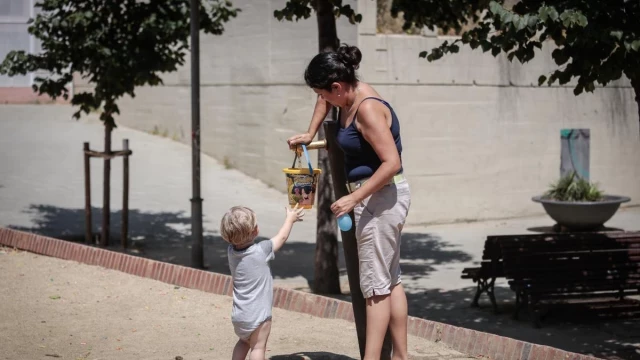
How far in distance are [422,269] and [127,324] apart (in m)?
4.84

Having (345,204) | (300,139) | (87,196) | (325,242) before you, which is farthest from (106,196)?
(345,204)

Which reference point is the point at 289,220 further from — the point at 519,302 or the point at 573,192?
the point at 573,192

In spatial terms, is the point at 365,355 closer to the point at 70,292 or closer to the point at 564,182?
the point at 70,292

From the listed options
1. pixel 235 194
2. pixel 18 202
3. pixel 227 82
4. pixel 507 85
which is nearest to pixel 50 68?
pixel 18 202

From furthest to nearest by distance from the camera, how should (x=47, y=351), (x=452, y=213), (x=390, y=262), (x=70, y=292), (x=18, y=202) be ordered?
1. (x=452, y=213)
2. (x=18, y=202)
3. (x=70, y=292)
4. (x=47, y=351)
5. (x=390, y=262)

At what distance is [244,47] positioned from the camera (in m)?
16.8

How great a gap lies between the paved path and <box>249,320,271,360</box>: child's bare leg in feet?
9.91

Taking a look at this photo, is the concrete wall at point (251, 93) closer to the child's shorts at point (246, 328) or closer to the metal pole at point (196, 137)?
the metal pole at point (196, 137)

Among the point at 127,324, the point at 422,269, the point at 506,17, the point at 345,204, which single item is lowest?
the point at 422,269

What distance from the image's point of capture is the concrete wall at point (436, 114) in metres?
14.8

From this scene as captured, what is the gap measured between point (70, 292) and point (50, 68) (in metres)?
4.06

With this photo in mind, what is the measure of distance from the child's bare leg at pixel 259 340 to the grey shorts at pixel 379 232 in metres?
0.62

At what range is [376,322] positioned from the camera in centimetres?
484

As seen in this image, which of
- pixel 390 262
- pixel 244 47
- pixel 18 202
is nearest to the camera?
pixel 390 262
